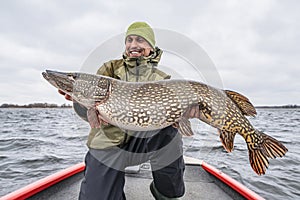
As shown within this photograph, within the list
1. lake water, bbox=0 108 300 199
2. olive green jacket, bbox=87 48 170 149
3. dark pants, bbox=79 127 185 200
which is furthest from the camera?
lake water, bbox=0 108 300 199

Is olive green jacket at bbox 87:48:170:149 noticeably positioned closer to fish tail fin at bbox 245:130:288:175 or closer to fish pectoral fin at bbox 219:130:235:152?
fish pectoral fin at bbox 219:130:235:152

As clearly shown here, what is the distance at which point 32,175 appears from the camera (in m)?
6.20

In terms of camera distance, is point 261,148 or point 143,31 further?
point 143,31

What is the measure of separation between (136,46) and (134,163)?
135cm

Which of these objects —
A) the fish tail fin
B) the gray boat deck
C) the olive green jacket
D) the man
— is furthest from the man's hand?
the fish tail fin

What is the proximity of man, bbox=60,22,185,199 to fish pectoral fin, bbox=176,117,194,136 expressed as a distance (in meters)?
0.13

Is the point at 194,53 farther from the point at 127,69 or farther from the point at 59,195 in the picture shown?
the point at 59,195

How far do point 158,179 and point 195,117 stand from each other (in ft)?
2.48

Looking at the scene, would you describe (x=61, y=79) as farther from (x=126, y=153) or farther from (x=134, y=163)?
(x=134, y=163)

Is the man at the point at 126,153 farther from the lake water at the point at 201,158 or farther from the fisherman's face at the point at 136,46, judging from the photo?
the lake water at the point at 201,158

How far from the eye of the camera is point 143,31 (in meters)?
2.77

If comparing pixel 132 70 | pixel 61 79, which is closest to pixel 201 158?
pixel 132 70

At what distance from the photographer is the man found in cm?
221

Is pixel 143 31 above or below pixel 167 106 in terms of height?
above
